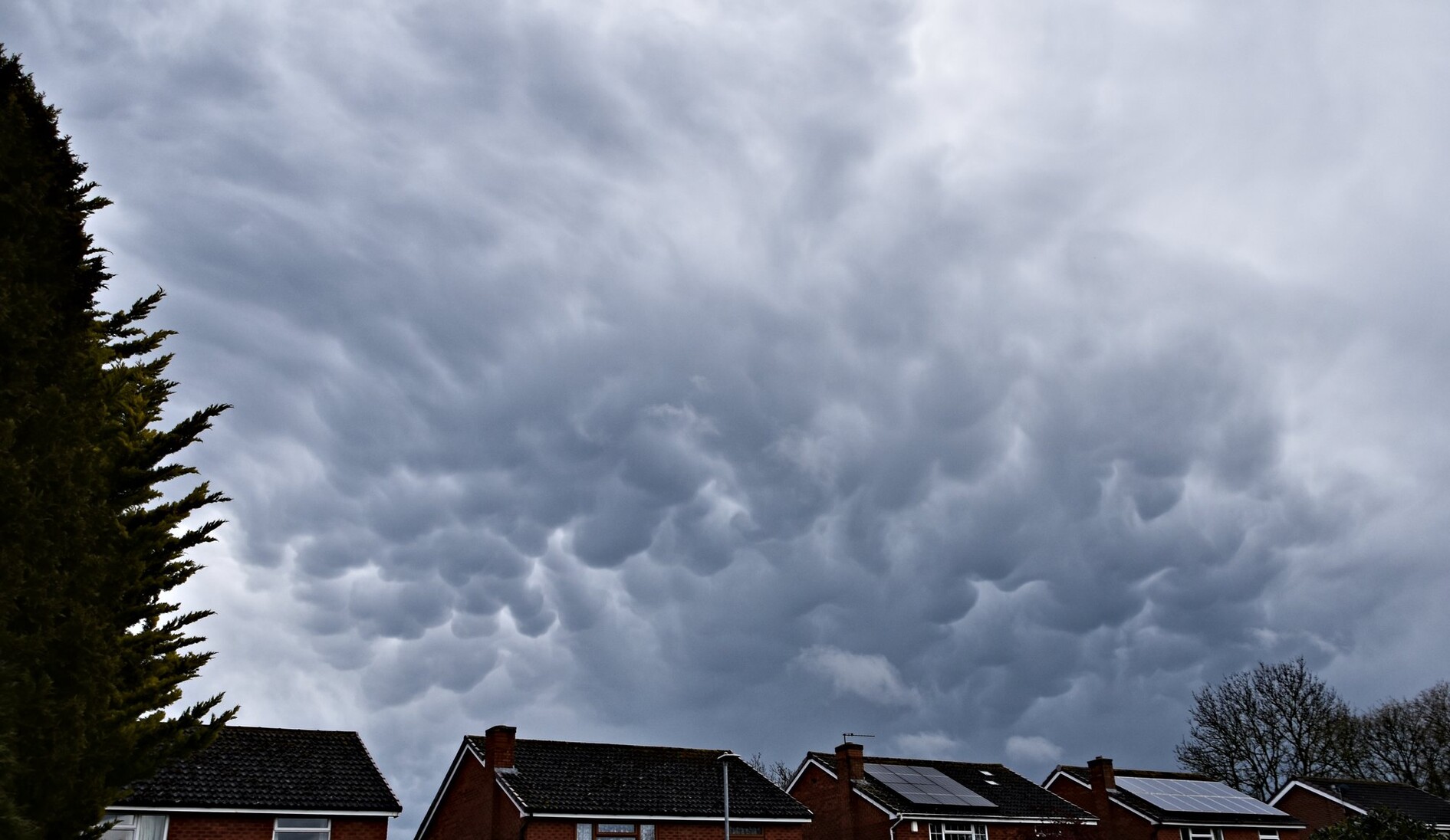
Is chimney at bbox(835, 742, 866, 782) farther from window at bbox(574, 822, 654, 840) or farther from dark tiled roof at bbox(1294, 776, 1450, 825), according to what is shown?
dark tiled roof at bbox(1294, 776, 1450, 825)

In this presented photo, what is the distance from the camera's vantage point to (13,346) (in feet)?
48.4

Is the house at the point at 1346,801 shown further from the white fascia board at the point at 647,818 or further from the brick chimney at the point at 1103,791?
the white fascia board at the point at 647,818

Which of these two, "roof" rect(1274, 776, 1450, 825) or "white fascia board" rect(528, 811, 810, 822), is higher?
"roof" rect(1274, 776, 1450, 825)

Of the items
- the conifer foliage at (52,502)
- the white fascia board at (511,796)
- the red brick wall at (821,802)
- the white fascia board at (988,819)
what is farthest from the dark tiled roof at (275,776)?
the white fascia board at (988,819)

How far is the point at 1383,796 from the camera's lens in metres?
59.9

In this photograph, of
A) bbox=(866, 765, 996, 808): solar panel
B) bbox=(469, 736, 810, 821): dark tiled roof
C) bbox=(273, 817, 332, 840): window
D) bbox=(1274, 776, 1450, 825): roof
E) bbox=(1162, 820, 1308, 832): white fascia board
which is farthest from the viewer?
bbox=(1274, 776, 1450, 825): roof

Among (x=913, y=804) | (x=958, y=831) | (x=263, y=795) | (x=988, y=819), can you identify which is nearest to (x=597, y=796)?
(x=263, y=795)

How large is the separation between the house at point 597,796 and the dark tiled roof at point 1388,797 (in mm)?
34546

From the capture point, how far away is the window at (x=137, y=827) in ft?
101

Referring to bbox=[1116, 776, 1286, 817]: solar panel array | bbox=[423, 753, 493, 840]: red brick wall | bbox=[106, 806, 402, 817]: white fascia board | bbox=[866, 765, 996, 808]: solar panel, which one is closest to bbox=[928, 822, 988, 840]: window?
bbox=[866, 765, 996, 808]: solar panel

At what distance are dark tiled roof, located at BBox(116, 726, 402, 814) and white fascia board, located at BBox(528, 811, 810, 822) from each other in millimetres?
6099

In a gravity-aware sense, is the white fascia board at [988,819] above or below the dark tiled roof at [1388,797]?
below

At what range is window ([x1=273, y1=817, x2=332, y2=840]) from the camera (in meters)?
33.1

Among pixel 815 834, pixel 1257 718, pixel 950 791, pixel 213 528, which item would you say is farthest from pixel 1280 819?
pixel 213 528
